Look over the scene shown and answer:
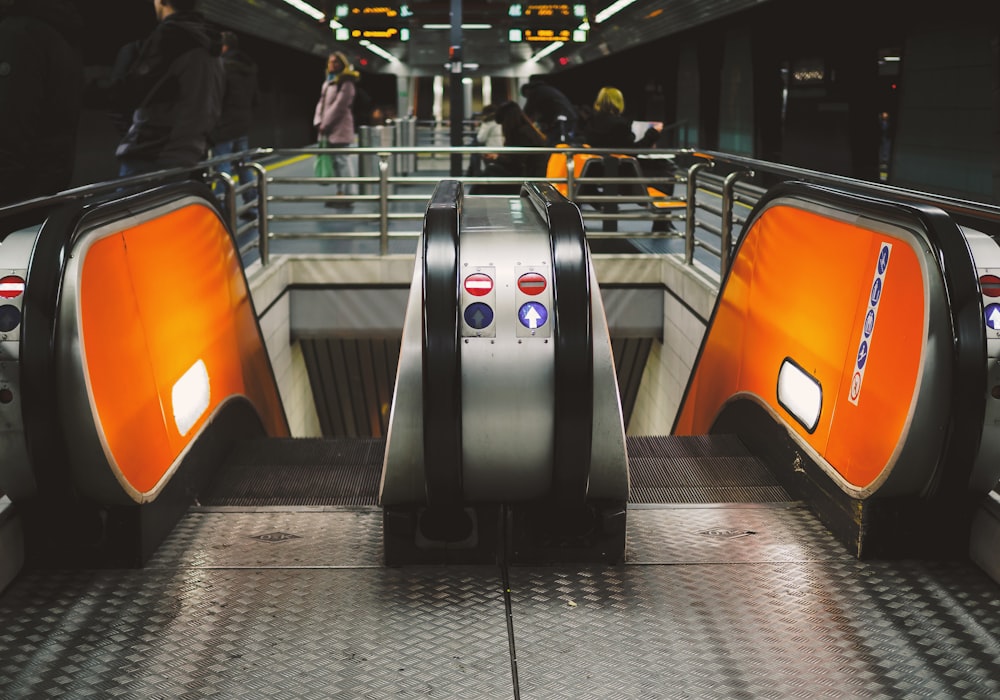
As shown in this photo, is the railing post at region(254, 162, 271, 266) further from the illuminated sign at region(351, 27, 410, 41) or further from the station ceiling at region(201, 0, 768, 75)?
the illuminated sign at region(351, 27, 410, 41)

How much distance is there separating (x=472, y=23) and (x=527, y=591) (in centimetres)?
1838

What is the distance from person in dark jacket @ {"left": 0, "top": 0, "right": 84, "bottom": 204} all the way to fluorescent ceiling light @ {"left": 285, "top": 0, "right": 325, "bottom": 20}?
591 inches

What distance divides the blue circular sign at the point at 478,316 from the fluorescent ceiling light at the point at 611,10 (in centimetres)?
1609

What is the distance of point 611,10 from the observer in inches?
757

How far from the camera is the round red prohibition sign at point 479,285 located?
2703 mm

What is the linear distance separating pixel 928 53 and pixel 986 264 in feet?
31.2

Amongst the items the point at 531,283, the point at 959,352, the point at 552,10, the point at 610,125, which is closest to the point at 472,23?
the point at 552,10

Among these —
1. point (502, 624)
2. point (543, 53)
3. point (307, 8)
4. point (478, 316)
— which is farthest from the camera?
point (543, 53)

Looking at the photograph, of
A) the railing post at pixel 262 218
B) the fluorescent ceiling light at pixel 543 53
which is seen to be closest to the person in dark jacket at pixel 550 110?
the railing post at pixel 262 218

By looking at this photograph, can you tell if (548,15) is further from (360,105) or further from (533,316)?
(533,316)

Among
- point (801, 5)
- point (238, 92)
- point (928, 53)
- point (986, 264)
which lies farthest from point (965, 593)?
point (801, 5)

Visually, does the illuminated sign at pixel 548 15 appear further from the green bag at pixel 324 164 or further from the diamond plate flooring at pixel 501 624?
the diamond plate flooring at pixel 501 624

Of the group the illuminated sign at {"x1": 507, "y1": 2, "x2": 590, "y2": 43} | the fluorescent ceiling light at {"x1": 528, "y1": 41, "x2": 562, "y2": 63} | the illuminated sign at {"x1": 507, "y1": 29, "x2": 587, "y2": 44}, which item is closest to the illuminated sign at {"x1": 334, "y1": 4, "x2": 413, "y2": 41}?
the illuminated sign at {"x1": 507, "y1": 2, "x2": 590, "y2": 43}

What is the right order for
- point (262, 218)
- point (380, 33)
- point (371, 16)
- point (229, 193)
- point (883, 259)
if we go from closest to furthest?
1. point (883, 259)
2. point (229, 193)
3. point (262, 218)
4. point (371, 16)
5. point (380, 33)
